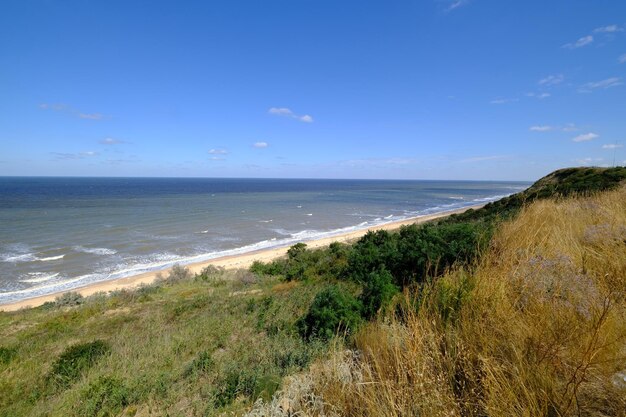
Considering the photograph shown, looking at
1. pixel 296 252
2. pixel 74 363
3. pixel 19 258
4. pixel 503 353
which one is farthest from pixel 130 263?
pixel 503 353

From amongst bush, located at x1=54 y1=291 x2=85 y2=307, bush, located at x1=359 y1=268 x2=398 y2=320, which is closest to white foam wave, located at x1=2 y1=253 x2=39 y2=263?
bush, located at x1=54 y1=291 x2=85 y2=307

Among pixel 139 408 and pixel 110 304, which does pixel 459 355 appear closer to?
pixel 139 408

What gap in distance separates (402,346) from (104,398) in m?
4.41

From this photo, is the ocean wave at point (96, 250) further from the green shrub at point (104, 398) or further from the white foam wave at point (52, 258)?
the green shrub at point (104, 398)

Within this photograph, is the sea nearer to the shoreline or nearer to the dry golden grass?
the shoreline

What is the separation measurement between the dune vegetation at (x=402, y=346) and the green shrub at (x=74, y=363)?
0.04 metres

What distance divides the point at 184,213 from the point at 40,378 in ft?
148

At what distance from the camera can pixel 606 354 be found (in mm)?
1858

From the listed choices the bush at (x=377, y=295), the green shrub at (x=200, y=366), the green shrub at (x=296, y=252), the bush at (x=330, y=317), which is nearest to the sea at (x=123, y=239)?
the green shrub at (x=296, y=252)

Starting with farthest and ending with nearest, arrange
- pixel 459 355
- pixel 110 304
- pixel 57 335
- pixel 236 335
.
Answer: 1. pixel 110 304
2. pixel 57 335
3. pixel 236 335
4. pixel 459 355

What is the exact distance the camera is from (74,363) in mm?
5676

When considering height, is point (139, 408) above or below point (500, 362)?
below

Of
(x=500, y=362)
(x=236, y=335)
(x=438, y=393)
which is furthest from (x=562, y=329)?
(x=236, y=335)

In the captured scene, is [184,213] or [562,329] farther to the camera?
[184,213]
